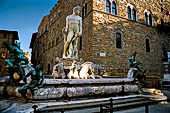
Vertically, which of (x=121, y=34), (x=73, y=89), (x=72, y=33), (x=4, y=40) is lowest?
(x=73, y=89)

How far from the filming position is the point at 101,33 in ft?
37.6

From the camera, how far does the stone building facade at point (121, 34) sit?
11289 mm

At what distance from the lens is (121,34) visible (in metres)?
12.7

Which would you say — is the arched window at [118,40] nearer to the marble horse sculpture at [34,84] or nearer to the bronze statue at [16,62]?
the bronze statue at [16,62]

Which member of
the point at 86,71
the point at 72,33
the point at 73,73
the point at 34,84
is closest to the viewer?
the point at 34,84

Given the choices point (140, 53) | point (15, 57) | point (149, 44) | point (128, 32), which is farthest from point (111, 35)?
point (15, 57)

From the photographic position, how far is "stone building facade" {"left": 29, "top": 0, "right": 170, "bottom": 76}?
11.3 metres

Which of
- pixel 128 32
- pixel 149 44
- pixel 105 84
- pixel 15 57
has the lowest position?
→ pixel 105 84

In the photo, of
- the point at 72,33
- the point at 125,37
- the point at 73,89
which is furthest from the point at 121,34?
the point at 73,89

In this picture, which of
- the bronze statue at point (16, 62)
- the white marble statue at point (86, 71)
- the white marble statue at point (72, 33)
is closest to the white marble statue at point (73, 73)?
the white marble statue at point (86, 71)

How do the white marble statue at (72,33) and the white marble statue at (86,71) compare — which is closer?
the white marble statue at (86,71)

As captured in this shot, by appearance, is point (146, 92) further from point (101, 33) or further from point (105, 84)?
point (101, 33)

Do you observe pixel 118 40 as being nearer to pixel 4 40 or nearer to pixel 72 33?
pixel 72 33

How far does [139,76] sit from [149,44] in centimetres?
1199
